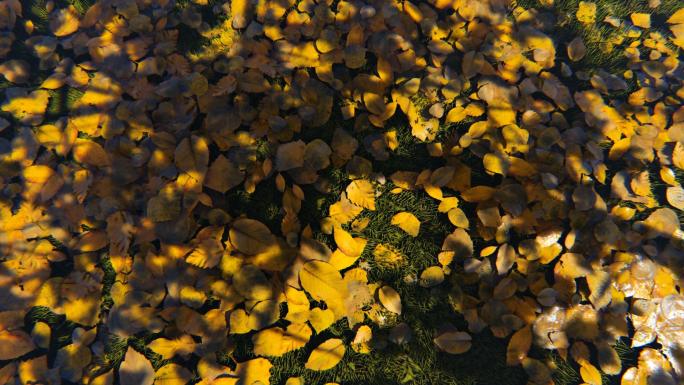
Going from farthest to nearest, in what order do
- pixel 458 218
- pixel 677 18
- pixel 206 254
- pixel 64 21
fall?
1. pixel 677 18
2. pixel 64 21
3. pixel 458 218
4. pixel 206 254

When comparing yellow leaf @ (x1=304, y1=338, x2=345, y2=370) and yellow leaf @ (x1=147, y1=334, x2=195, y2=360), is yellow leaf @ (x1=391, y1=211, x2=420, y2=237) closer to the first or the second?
yellow leaf @ (x1=304, y1=338, x2=345, y2=370)

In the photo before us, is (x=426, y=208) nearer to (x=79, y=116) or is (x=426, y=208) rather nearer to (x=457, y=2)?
(x=457, y=2)

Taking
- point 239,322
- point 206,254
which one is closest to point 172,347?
point 239,322

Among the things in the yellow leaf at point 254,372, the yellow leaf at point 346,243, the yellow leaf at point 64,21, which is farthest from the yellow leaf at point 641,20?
the yellow leaf at point 64,21

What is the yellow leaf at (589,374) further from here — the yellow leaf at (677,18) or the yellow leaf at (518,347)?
the yellow leaf at (677,18)

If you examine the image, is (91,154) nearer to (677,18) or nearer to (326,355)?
(326,355)

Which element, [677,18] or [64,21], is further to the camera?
[677,18]

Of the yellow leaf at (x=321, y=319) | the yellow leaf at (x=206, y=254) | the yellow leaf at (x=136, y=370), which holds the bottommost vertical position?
the yellow leaf at (x=136, y=370)
